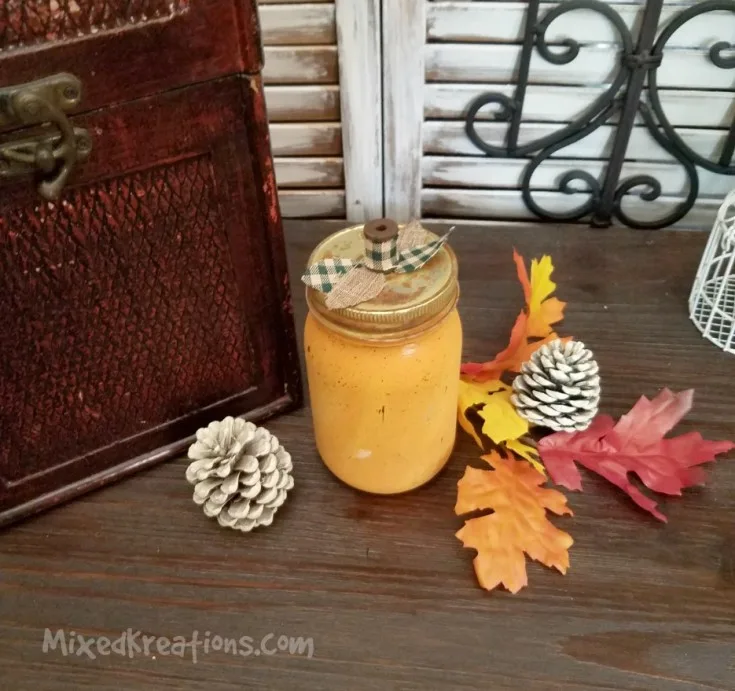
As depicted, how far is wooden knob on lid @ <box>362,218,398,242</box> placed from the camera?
0.42m

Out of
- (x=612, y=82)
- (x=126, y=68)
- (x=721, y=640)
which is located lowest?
(x=721, y=640)

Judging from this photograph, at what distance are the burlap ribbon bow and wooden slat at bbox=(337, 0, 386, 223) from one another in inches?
12.4

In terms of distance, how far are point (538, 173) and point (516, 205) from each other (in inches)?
1.7

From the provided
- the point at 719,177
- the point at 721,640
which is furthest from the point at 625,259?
the point at 721,640

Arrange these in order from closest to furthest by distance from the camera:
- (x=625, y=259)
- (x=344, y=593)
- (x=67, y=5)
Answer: (x=67, y=5), (x=344, y=593), (x=625, y=259)

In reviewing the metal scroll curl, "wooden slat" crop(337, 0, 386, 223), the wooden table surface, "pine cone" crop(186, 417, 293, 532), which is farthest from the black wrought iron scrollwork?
"pine cone" crop(186, 417, 293, 532)

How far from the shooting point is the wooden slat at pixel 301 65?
2.25 feet

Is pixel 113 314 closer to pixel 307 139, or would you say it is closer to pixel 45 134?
pixel 45 134

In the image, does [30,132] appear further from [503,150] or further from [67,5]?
[503,150]

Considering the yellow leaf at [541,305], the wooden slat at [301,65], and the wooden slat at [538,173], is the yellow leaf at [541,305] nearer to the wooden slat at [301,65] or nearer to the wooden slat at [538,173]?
the wooden slat at [538,173]

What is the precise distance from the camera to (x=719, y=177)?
742 mm

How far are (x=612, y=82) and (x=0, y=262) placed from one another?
1.89 feet

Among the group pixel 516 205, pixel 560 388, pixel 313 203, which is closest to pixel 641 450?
pixel 560 388

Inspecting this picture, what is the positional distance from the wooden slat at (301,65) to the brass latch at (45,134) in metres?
0.34
